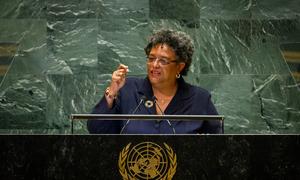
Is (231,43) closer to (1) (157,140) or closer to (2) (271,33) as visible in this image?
(2) (271,33)

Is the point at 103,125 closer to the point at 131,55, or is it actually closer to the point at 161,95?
the point at 161,95

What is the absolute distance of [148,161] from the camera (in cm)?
194

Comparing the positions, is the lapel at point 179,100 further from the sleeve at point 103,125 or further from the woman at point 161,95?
the sleeve at point 103,125

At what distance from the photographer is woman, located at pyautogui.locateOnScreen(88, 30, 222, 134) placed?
2588 mm

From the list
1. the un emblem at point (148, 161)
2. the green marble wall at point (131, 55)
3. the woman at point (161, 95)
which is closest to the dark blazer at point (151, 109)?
the woman at point (161, 95)

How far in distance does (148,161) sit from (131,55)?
221 centimetres

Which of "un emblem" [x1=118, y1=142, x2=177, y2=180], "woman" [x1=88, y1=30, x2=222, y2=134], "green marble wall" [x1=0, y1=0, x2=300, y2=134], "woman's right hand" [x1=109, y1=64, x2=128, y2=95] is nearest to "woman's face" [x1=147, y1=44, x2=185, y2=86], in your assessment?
"woman" [x1=88, y1=30, x2=222, y2=134]

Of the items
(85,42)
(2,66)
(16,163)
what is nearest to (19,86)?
(2,66)

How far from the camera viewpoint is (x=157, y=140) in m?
1.94

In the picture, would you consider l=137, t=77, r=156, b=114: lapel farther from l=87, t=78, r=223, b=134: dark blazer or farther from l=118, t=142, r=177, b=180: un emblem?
l=118, t=142, r=177, b=180: un emblem

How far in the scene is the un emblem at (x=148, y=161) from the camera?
1922 millimetres

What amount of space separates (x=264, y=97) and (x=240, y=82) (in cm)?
21

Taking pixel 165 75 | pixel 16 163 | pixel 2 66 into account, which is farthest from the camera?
pixel 2 66

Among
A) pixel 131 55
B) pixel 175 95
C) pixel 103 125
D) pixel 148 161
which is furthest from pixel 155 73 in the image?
pixel 131 55
